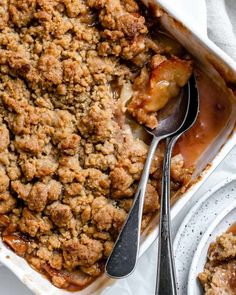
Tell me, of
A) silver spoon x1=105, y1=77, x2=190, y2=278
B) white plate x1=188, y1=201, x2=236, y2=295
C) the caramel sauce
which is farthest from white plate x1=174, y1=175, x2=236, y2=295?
silver spoon x1=105, y1=77, x2=190, y2=278

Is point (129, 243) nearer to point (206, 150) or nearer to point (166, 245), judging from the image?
point (166, 245)

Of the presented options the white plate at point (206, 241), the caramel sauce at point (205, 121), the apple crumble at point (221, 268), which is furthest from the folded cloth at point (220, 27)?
the apple crumble at point (221, 268)

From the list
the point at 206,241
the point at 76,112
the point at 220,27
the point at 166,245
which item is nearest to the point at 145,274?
the point at 206,241

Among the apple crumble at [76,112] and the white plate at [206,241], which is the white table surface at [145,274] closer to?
the white plate at [206,241]

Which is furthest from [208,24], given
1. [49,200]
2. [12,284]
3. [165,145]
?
[12,284]

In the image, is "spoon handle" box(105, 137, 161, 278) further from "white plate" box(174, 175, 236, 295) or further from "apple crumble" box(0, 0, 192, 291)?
"white plate" box(174, 175, 236, 295)
